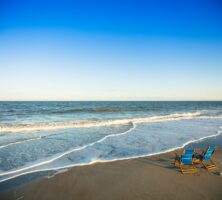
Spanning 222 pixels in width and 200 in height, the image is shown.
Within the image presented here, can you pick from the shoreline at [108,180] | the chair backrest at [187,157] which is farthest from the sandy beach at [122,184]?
the chair backrest at [187,157]

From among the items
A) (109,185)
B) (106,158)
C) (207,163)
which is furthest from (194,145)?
(109,185)

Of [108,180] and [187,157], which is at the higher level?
[187,157]

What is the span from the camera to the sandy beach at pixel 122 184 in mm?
4891

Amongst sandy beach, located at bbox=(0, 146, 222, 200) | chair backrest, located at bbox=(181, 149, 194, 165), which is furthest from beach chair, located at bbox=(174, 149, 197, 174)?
sandy beach, located at bbox=(0, 146, 222, 200)

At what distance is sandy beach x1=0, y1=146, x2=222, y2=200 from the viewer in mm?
4891

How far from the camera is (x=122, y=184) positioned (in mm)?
5508

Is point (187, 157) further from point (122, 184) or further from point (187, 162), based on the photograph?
point (122, 184)

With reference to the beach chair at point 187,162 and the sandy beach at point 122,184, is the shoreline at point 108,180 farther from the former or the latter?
the beach chair at point 187,162

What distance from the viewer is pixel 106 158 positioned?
7895 mm

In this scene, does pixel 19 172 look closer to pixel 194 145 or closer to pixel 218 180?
pixel 218 180

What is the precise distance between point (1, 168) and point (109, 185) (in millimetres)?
4107

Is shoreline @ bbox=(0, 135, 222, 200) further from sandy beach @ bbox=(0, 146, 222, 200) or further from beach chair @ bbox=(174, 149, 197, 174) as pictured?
beach chair @ bbox=(174, 149, 197, 174)

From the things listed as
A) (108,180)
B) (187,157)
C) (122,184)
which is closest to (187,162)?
(187,157)

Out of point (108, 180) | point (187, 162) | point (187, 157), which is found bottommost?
point (108, 180)
